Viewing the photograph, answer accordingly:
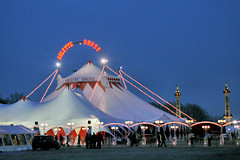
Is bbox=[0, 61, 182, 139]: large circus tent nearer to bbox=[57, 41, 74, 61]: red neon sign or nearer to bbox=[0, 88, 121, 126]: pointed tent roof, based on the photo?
bbox=[0, 88, 121, 126]: pointed tent roof

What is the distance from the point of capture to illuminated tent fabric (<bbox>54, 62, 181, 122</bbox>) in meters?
45.3

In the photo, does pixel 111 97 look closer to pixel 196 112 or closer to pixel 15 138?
pixel 15 138

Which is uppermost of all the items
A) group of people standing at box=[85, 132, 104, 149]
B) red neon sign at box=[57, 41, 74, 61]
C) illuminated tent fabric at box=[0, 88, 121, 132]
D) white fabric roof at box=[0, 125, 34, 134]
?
red neon sign at box=[57, 41, 74, 61]

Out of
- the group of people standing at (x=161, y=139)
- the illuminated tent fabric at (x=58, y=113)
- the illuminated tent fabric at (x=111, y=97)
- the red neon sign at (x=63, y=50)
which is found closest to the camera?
the group of people standing at (x=161, y=139)

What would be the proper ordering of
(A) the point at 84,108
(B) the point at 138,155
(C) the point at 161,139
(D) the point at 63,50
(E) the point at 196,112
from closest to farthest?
1. (B) the point at 138,155
2. (C) the point at 161,139
3. (A) the point at 84,108
4. (D) the point at 63,50
5. (E) the point at 196,112

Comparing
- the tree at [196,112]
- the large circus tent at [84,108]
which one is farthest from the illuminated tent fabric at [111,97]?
the tree at [196,112]

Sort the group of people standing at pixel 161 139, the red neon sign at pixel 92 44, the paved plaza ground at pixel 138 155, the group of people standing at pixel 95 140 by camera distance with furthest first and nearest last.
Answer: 1. the red neon sign at pixel 92 44
2. the group of people standing at pixel 161 139
3. the group of people standing at pixel 95 140
4. the paved plaza ground at pixel 138 155

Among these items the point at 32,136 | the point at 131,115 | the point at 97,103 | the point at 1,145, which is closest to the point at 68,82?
the point at 97,103

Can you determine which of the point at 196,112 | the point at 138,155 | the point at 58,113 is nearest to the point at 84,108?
the point at 58,113

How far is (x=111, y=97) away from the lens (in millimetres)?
48375

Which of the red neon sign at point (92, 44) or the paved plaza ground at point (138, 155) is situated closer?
the paved plaza ground at point (138, 155)

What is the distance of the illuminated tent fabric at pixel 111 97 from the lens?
45350mm

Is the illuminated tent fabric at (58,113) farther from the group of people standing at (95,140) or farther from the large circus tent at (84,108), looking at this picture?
the group of people standing at (95,140)

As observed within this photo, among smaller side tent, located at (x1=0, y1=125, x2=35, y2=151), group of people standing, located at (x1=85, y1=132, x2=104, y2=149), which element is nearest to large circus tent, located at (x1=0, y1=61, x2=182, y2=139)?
smaller side tent, located at (x1=0, y1=125, x2=35, y2=151)
